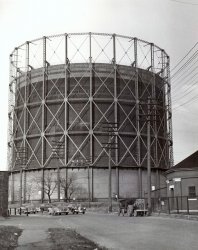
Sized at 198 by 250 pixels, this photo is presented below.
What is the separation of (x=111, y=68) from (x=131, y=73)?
3914mm

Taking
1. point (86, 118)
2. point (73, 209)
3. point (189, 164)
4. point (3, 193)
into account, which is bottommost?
point (73, 209)

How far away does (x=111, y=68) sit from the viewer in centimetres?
8312

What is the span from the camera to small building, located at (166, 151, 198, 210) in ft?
144

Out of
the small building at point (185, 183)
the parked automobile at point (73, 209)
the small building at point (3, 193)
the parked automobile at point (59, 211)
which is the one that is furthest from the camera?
the parked automobile at point (73, 209)

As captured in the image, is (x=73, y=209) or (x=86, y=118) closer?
(x=73, y=209)

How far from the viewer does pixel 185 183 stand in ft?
149

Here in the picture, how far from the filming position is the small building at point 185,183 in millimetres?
43950

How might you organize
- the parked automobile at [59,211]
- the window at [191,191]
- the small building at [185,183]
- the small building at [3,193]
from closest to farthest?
1. the small building at [3,193]
2. the small building at [185,183]
3. the window at [191,191]
4. the parked automobile at [59,211]

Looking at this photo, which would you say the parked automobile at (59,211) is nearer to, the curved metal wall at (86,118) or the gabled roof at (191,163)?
the gabled roof at (191,163)

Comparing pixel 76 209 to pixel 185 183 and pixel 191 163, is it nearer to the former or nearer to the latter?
pixel 185 183

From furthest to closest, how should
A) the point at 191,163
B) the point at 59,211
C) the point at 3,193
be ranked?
the point at 59,211 < the point at 191,163 < the point at 3,193

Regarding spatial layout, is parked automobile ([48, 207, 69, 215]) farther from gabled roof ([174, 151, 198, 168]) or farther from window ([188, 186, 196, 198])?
window ([188, 186, 196, 198])

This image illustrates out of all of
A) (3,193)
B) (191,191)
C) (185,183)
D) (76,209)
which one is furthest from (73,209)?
(191,191)

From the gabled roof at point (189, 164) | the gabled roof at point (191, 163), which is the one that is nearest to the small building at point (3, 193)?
the gabled roof at point (189, 164)
